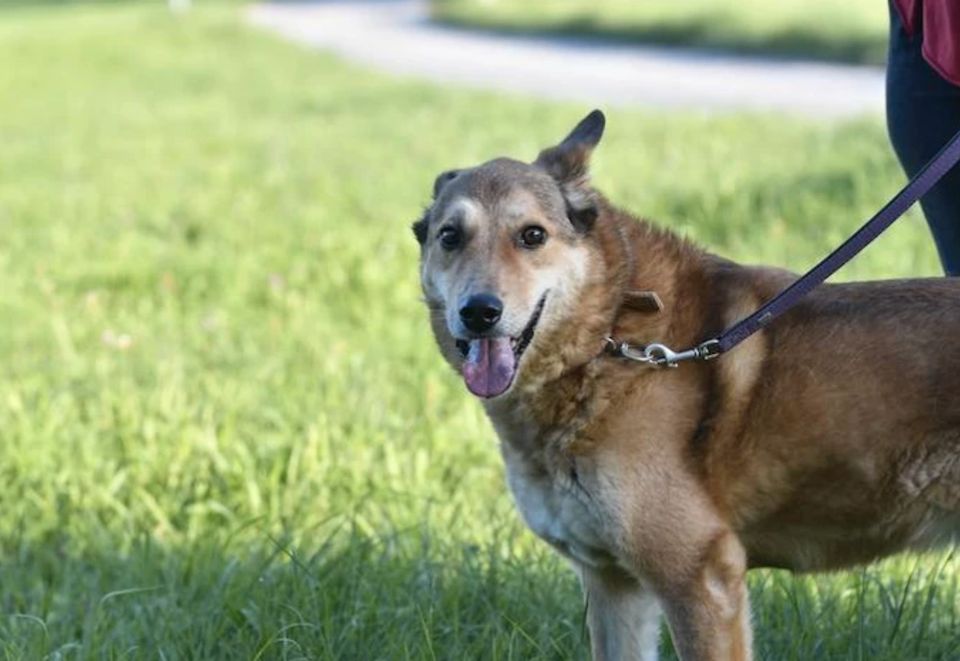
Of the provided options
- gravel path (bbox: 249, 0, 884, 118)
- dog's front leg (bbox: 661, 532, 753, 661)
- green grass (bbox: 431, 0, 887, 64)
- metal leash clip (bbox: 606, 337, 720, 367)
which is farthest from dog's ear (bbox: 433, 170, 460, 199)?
green grass (bbox: 431, 0, 887, 64)

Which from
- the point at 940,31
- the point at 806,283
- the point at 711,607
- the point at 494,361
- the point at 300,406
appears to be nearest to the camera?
the point at 711,607

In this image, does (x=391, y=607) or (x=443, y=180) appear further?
(x=391, y=607)

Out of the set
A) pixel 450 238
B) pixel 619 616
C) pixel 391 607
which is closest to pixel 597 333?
pixel 450 238

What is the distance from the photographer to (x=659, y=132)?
14547 millimetres

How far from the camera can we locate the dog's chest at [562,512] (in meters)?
3.70

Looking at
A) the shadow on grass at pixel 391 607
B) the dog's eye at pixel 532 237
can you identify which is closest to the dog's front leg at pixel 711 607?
the shadow on grass at pixel 391 607

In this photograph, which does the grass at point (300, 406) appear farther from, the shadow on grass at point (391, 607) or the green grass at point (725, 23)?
the green grass at point (725, 23)

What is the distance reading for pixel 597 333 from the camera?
3893 mm

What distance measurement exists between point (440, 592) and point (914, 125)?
1.73m

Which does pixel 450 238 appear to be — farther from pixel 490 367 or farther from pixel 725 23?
pixel 725 23

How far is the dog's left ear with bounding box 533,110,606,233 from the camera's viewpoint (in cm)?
401

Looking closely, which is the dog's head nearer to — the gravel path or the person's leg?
the person's leg

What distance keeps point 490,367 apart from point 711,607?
71 centimetres

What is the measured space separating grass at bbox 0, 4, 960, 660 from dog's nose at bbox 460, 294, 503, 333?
2.71 ft
